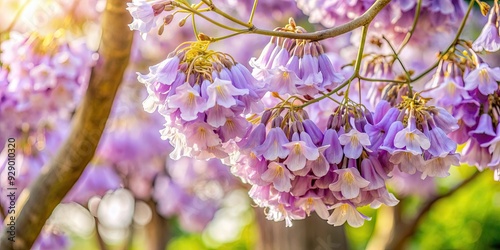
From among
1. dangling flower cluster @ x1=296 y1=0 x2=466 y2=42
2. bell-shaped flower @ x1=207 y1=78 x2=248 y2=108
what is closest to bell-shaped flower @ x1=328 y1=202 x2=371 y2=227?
bell-shaped flower @ x1=207 y1=78 x2=248 y2=108

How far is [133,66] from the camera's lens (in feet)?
15.3

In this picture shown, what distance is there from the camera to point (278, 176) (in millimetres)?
1326

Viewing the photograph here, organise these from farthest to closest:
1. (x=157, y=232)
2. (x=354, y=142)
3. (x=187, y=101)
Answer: (x=157, y=232) < (x=354, y=142) < (x=187, y=101)

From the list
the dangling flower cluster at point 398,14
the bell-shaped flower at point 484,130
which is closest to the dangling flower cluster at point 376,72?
the dangling flower cluster at point 398,14

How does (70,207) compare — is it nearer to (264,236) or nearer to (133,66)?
(133,66)

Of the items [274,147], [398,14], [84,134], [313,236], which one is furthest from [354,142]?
[313,236]

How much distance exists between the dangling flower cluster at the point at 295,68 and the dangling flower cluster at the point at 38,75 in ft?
3.63

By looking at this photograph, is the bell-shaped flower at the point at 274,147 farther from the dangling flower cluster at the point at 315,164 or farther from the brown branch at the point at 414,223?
the brown branch at the point at 414,223

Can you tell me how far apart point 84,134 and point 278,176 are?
0.89m

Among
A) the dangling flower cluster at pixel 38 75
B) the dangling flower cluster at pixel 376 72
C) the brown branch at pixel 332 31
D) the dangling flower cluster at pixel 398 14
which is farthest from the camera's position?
the dangling flower cluster at pixel 38 75

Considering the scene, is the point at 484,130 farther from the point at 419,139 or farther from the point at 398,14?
the point at 398,14

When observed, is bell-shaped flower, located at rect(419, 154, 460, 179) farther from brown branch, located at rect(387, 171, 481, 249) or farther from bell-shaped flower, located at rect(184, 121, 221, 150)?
brown branch, located at rect(387, 171, 481, 249)

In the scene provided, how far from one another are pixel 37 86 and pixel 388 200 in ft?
4.42

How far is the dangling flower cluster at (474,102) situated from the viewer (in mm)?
1568
